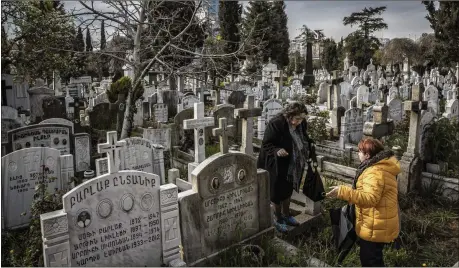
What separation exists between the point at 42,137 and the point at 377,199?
5.87 metres

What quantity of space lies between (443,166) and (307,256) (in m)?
4.29

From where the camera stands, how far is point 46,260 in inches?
129

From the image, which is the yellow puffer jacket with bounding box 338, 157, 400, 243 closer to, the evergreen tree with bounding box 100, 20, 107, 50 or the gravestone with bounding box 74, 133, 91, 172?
the gravestone with bounding box 74, 133, 91, 172

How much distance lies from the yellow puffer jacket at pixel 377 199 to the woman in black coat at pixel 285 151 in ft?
4.37

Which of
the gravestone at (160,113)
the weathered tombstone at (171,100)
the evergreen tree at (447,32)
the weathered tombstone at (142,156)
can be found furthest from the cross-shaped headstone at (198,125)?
the evergreen tree at (447,32)

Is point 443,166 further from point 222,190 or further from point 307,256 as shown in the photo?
point 222,190

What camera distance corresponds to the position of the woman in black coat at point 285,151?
189 inches

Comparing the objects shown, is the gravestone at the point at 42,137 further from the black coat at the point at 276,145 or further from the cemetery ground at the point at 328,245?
the black coat at the point at 276,145

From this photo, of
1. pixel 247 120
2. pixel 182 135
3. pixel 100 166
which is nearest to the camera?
pixel 100 166

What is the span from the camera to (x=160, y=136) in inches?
323

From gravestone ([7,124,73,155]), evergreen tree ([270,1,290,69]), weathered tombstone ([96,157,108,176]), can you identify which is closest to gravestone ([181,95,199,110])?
gravestone ([7,124,73,155])

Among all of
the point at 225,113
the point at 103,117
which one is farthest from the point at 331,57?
the point at 225,113

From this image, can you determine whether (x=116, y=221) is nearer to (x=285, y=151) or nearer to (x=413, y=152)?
(x=285, y=151)

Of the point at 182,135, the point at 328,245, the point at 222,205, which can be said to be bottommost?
the point at 328,245
